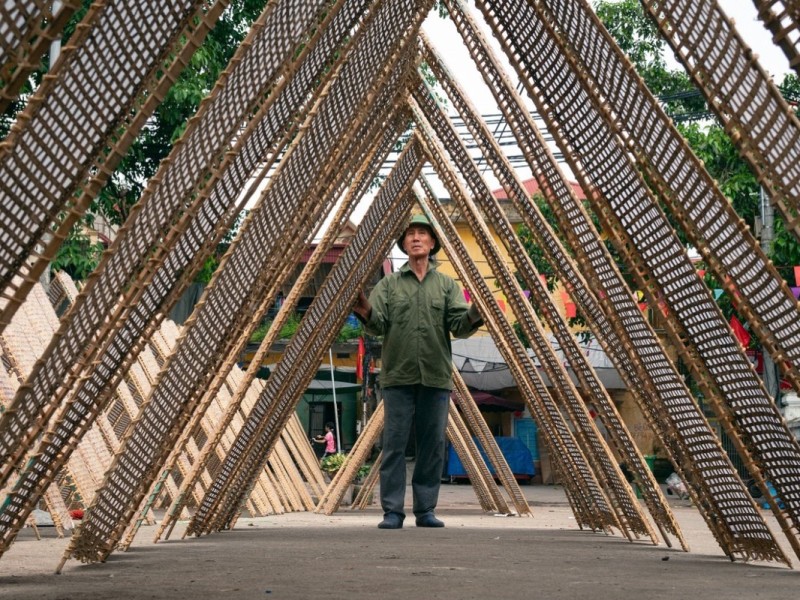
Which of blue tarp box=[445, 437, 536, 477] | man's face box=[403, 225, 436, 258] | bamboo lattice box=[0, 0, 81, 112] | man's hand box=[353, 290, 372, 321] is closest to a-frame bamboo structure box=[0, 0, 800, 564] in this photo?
bamboo lattice box=[0, 0, 81, 112]

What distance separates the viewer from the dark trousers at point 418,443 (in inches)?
316

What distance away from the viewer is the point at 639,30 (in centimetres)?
2286

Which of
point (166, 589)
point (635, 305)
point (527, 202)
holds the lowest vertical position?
point (166, 589)

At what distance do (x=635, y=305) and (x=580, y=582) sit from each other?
1.76m

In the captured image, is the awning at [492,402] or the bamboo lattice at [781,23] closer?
the bamboo lattice at [781,23]

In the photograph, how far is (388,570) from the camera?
4.91 metres

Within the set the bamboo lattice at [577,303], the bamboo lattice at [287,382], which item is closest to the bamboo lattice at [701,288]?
the bamboo lattice at [577,303]

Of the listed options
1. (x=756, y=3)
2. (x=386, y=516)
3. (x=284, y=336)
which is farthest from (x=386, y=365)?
(x=284, y=336)

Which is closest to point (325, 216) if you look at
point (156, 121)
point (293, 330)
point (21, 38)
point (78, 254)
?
point (21, 38)

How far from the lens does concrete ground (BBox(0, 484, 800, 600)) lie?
4070 millimetres

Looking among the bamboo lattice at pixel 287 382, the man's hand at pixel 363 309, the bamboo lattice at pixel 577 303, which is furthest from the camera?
the man's hand at pixel 363 309

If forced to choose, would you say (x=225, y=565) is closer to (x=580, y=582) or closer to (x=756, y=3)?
(x=580, y=582)

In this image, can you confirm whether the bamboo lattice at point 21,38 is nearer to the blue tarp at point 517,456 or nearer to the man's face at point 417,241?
the man's face at point 417,241

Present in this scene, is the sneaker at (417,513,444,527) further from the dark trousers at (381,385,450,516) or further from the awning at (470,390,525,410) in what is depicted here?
the awning at (470,390,525,410)
